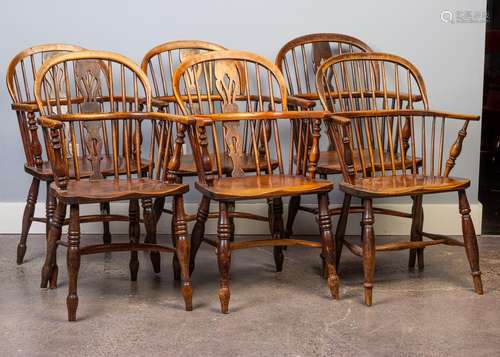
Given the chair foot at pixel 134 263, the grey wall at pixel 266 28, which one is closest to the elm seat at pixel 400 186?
the chair foot at pixel 134 263

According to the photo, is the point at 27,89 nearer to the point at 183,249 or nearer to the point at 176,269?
→ the point at 176,269

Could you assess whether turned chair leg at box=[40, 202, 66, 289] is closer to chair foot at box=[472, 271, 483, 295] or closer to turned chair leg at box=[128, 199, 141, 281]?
turned chair leg at box=[128, 199, 141, 281]

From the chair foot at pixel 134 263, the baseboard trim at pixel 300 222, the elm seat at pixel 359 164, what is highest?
the elm seat at pixel 359 164

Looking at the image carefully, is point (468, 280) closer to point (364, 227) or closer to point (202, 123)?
point (364, 227)

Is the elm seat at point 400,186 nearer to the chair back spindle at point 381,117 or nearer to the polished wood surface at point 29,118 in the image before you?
the chair back spindle at point 381,117

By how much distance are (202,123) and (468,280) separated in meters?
1.38

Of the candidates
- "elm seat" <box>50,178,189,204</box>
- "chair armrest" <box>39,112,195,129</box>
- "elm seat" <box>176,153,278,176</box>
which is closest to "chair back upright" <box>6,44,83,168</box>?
"chair armrest" <box>39,112,195,129</box>

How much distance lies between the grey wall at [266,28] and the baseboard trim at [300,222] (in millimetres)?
418

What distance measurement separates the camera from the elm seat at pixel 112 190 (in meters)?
2.90

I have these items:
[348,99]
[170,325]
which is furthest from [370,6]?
[170,325]

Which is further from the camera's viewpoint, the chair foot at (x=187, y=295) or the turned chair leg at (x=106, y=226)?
the turned chair leg at (x=106, y=226)

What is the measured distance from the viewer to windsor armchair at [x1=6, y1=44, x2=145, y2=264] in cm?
351

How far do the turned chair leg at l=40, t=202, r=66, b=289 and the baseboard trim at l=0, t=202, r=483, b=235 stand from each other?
1.07 meters

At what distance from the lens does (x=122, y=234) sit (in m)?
4.40
